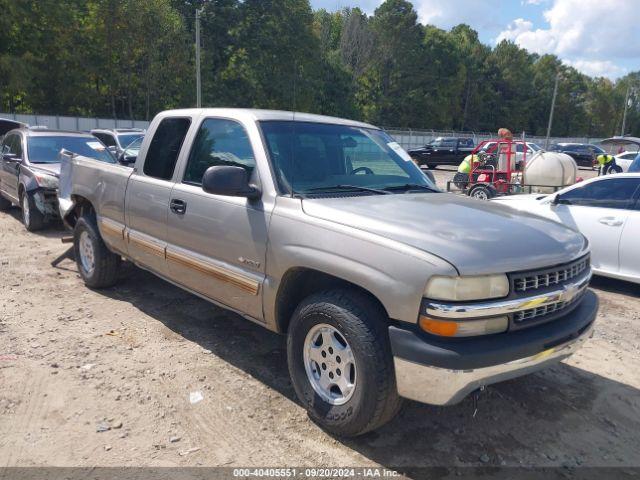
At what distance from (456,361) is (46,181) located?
8.02m

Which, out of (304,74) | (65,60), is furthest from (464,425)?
(304,74)

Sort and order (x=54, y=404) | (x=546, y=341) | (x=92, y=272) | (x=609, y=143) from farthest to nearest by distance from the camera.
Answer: (x=609, y=143) → (x=92, y=272) → (x=54, y=404) → (x=546, y=341)

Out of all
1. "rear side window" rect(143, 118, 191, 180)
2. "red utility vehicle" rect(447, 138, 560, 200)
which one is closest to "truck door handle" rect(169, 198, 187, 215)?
"rear side window" rect(143, 118, 191, 180)

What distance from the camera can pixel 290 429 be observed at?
11.0 feet

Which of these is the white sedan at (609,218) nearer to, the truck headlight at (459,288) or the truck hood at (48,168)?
the truck headlight at (459,288)

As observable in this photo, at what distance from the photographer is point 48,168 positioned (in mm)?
9039

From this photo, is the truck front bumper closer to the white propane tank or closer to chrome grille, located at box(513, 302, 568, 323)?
chrome grille, located at box(513, 302, 568, 323)

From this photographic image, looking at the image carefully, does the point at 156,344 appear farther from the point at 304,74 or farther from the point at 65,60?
the point at 304,74

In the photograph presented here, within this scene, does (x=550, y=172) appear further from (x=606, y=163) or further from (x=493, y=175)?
(x=606, y=163)

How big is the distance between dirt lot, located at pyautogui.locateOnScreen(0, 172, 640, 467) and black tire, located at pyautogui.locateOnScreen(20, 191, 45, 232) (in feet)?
13.0

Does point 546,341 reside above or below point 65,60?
below

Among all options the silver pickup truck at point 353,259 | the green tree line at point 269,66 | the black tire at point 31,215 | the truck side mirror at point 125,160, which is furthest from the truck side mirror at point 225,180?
the green tree line at point 269,66

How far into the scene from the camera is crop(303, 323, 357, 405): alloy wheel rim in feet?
10.3

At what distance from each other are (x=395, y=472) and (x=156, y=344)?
8.05 feet
